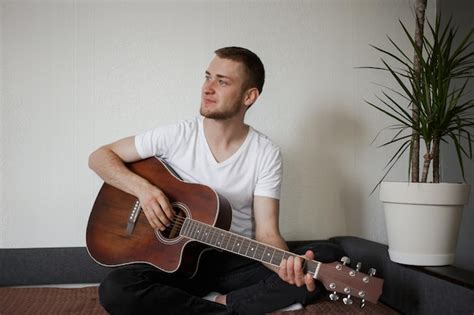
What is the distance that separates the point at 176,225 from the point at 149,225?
0.11m

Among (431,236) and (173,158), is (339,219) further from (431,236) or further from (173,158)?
(173,158)

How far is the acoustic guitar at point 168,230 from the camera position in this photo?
152 centimetres

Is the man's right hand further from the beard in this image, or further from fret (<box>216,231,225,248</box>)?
the beard

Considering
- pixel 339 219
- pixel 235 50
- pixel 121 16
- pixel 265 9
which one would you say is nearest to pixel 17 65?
pixel 121 16

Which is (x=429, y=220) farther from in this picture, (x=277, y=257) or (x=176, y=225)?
(x=176, y=225)

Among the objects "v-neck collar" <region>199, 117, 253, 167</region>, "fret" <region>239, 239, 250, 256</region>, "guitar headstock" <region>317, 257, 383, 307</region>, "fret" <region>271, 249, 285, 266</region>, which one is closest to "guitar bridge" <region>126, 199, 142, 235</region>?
"v-neck collar" <region>199, 117, 253, 167</region>

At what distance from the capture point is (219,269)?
1.73 m

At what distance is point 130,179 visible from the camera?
5.60 feet

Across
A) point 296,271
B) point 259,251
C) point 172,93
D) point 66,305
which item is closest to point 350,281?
point 296,271

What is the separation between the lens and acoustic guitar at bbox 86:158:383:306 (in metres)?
1.52

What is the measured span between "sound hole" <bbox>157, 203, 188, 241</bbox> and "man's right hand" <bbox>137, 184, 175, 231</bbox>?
2 centimetres

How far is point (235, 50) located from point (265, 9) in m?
0.48

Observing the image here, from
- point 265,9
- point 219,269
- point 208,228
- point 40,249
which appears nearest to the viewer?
point 208,228

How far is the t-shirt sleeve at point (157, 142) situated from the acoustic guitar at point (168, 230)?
0.04m
